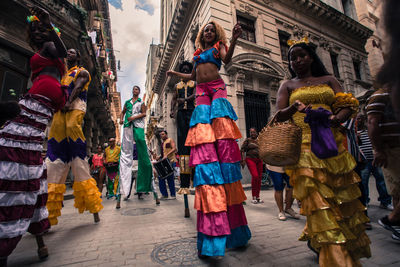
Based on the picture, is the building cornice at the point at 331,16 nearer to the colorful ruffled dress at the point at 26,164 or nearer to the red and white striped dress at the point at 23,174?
the colorful ruffled dress at the point at 26,164

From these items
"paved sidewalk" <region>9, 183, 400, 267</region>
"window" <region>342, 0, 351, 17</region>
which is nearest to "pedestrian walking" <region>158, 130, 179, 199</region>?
"paved sidewalk" <region>9, 183, 400, 267</region>

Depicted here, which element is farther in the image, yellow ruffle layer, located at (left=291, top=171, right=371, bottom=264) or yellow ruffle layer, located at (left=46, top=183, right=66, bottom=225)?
yellow ruffle layer, located at (left=46, top=183, right=66, bottom=225)

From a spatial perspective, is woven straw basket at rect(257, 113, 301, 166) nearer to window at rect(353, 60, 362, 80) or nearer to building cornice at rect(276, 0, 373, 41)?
building cornice at rect(276, 0, 373, 41)

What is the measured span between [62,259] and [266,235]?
2.24 meters

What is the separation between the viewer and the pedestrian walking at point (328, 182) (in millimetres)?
1447

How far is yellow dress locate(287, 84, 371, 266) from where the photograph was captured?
4.68 ft

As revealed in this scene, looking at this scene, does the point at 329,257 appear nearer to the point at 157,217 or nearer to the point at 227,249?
the point at 227,249

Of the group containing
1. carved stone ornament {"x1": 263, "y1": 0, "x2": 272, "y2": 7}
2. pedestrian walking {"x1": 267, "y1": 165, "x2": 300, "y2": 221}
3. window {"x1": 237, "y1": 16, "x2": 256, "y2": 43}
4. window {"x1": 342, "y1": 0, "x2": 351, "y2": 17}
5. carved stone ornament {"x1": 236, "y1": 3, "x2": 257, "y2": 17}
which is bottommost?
pedestrian walking {"x1": 267, "y1": 165, "x2": 300, "y2": 221}

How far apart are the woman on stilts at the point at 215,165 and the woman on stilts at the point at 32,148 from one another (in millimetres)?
1587

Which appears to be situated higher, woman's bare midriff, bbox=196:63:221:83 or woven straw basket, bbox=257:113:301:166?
woman's bare midriff, bbox=196:63:221:83

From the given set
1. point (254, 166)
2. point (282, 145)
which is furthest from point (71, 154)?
point (254, 166)

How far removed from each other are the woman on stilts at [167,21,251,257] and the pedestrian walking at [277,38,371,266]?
54 centimetres

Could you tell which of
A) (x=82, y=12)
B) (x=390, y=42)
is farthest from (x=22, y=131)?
(x=82, y=12)

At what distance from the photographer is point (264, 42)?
1162 centimetres
